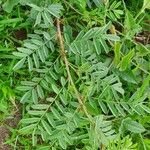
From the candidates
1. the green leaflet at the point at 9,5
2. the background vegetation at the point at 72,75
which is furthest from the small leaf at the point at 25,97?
the green leaflet at the point at 9,5

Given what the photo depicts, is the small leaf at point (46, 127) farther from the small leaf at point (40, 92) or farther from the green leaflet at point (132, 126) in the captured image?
the green leaflet at point (132, 126)

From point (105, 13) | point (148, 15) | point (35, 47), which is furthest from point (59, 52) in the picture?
point (148, 15)

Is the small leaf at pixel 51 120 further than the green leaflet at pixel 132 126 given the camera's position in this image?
No

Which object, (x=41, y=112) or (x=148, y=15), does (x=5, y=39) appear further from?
(x=148, y=15)

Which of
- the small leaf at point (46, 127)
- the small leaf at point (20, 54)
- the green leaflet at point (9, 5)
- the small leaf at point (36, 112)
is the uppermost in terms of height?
the green leaflet at point (9, 5)

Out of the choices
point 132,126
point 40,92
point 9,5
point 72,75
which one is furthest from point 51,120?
point 9,5

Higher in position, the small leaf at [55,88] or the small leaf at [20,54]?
the small leaf at [20,54]

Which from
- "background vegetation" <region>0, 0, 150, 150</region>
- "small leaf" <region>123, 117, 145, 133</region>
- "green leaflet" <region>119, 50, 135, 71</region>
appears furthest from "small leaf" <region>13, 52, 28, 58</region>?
"small leaf" <region>123, 117, 145, 133</region>

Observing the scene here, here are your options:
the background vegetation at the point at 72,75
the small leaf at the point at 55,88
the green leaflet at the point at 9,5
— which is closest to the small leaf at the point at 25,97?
the background vegetation at the point at 72,75

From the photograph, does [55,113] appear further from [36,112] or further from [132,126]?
[132,126]
